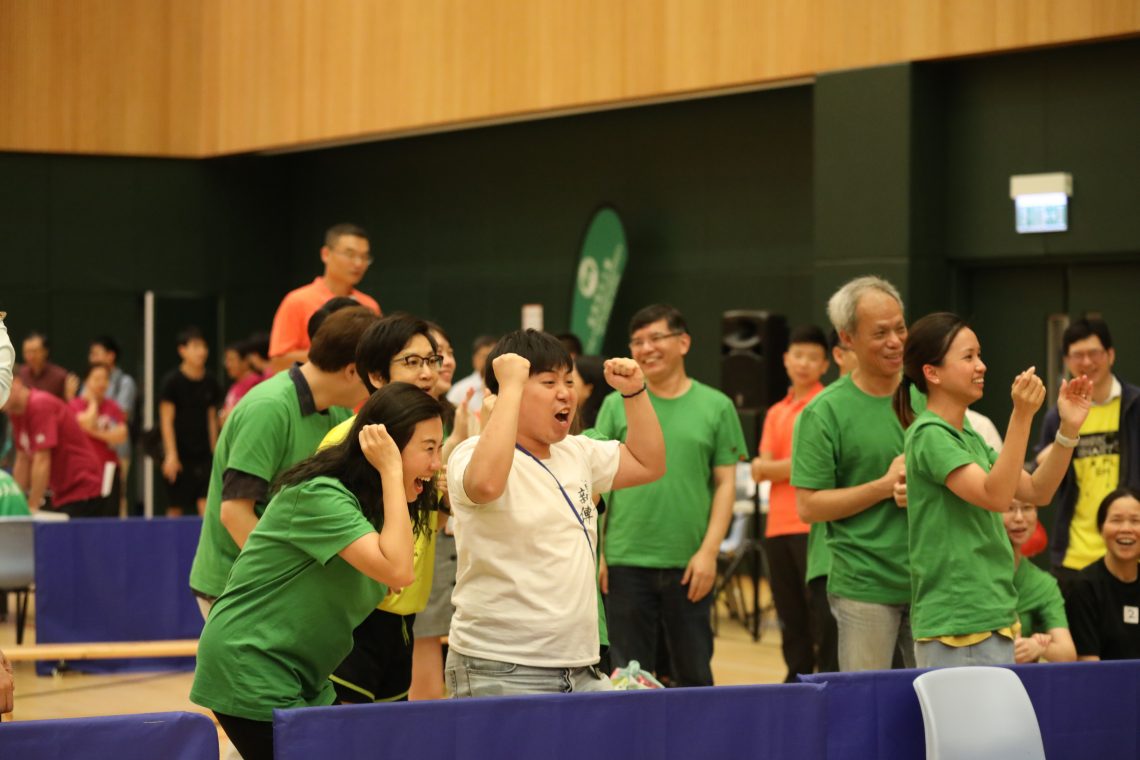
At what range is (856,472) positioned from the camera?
4.98m

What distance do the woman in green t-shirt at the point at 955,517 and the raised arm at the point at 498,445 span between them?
4.11 feet

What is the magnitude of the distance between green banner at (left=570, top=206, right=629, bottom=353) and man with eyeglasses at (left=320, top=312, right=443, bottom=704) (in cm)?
902

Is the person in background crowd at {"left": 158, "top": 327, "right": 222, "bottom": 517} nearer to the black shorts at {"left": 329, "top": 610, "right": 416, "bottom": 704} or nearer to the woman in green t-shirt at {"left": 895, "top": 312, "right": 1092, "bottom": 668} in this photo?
the black shorts at {"left": 329, "top": 610, "right": 416, "bottom": 704}

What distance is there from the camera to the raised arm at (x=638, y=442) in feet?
14.1

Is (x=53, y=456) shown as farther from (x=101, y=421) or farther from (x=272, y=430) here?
(x=272, y=430)

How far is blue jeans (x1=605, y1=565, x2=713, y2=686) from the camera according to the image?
6.04m

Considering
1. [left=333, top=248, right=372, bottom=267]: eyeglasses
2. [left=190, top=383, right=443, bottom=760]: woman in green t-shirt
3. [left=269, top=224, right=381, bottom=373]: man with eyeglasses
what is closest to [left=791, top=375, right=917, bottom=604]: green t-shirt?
[left=190, top=383, right=443, bottom=760]: woman in green t-shirt

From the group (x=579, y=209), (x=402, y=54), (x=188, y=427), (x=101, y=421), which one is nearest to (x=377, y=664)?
(x=101, y=421)

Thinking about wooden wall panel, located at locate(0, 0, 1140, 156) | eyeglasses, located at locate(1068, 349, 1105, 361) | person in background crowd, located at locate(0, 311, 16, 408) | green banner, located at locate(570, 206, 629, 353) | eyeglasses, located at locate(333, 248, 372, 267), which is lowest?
person in background crowd, located at locate(0, 311, 16, 408)

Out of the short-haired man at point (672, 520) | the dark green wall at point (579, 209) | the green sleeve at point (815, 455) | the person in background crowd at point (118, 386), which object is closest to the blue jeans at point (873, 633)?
the green sleeve at point (815, 455)

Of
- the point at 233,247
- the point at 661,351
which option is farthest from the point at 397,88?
the point at 661,351

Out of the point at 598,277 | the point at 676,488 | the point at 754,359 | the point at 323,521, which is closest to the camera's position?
the point at 323,521

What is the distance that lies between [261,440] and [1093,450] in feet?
13.9

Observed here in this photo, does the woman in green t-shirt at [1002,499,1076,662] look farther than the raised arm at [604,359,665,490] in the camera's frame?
Yes
